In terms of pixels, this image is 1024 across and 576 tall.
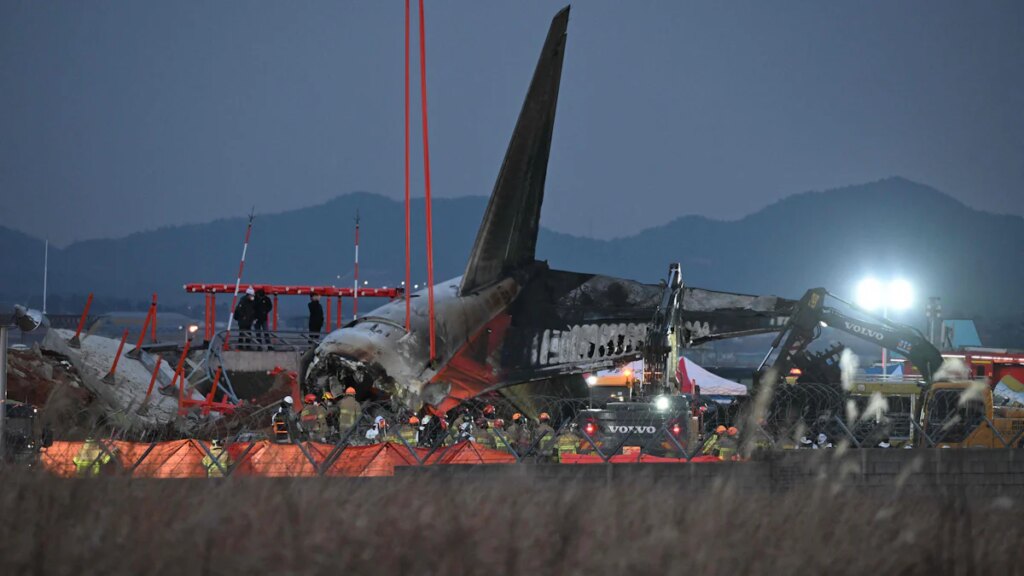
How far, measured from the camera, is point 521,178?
29.9 m

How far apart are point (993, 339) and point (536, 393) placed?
11639cm

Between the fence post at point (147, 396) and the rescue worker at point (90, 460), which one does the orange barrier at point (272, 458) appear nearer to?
the rescue worker at point (90, 460)

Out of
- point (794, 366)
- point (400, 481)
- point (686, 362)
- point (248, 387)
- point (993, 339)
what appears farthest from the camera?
point (993, 339)

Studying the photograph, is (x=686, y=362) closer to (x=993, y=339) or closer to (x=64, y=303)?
(x=993, y=339)

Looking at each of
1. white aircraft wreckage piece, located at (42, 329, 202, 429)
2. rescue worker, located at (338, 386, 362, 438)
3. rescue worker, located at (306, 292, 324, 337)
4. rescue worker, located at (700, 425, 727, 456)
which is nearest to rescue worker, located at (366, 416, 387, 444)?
rescue worker, located at (338, 386, 362, 438)

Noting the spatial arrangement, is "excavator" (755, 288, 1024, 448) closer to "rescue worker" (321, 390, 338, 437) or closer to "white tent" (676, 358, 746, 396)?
"rescue worker" (321, 390, 338, 437)

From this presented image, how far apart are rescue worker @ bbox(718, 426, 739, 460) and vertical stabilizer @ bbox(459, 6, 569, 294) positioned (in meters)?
11.0

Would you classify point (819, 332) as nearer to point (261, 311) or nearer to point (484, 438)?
point (484, 438)

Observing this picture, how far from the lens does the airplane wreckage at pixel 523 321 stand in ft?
86.9

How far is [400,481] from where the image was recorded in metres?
9.50

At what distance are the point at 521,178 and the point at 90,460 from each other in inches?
815

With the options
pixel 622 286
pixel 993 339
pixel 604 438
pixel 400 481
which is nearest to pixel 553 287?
pixel 622 286

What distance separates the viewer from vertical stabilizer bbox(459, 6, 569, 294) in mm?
29781

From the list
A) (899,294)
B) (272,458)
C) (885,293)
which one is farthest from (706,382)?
(272,458)
